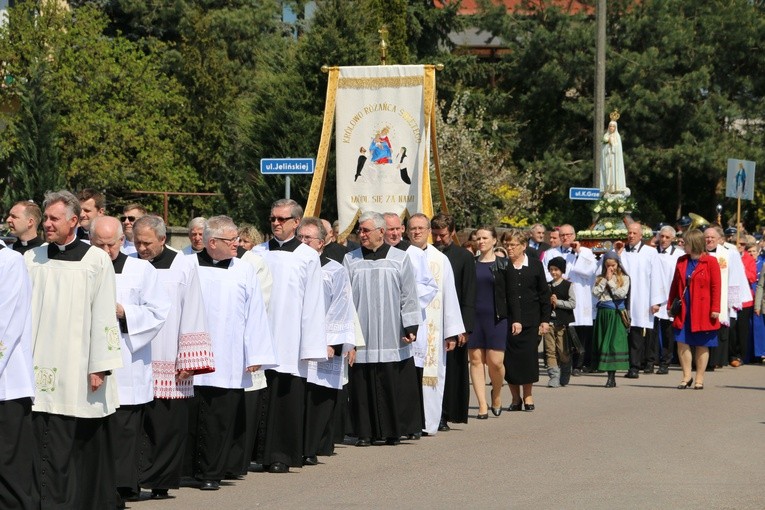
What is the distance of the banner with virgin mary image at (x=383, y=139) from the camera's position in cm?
1977

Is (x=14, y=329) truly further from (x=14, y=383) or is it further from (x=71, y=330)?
(x=71, y=330)

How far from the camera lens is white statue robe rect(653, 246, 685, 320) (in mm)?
21328

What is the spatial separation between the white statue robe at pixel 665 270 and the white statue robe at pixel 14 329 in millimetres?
13546

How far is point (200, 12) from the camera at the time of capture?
53562mm

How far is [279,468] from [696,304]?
26.9ft

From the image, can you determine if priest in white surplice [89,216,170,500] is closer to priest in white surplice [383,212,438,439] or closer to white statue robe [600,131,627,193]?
priest in white surplice [383,212,438,439]

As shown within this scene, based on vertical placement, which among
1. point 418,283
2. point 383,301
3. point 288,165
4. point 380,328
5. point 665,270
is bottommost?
point 380,328

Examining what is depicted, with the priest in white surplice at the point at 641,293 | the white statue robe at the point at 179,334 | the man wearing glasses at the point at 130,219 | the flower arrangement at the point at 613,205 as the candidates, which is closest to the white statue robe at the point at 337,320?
the man wearing glasses at the point at 130,219

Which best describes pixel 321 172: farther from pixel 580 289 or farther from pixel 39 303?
pixel 39 303

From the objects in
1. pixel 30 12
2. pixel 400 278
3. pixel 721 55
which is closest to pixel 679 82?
pixel 721 55

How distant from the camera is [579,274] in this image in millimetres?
21016

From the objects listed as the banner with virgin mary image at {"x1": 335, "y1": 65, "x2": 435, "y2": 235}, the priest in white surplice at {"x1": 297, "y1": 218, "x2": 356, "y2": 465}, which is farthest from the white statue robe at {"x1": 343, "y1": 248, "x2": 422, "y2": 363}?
the banner with virgin mary image at {"x1": 335, "y1": 65, "x2": 435, "y2": 235}

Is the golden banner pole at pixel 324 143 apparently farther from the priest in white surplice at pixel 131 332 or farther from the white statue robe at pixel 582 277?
the priest in white surplice at pixel 131 332

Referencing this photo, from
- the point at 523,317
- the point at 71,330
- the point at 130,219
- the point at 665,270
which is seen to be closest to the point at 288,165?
the point at 523,317
